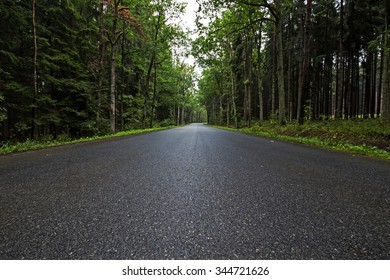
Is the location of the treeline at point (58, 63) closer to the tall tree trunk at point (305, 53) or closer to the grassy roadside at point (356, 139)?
the tall tree trunk at point (305, 53)

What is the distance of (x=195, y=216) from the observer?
65.3 inches

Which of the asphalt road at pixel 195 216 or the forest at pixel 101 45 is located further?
the forest at pixel 101 45

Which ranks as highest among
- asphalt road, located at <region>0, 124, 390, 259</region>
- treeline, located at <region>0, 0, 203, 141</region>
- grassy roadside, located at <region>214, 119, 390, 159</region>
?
treeline, located at <region>0, 0, 203, 141</region>

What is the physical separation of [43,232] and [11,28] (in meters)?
15.2

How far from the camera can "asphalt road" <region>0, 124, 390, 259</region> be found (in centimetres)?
122

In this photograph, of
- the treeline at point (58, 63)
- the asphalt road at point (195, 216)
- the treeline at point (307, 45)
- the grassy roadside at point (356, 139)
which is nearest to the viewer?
the asphalt road at point (195, 216)

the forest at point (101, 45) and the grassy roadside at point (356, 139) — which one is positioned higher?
the forest at point (101, 45)

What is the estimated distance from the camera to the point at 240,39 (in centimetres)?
2355

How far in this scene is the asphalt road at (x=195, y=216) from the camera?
122 cm

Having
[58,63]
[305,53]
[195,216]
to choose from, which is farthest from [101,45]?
[195,216]

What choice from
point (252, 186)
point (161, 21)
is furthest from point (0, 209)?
A: point (161, 21)

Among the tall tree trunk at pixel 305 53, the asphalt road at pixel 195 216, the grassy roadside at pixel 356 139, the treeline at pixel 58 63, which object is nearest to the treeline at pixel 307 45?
→ the tall tree trunk at pixel 305 53

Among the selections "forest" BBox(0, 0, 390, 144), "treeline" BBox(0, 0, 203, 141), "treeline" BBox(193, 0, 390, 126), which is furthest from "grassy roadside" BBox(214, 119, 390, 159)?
"treeline" BBox(0, 0, 203, 141)

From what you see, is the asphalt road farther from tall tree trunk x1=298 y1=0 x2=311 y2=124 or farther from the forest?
tall tree trunk x1=298 y1=0 x2=311 y2=124
